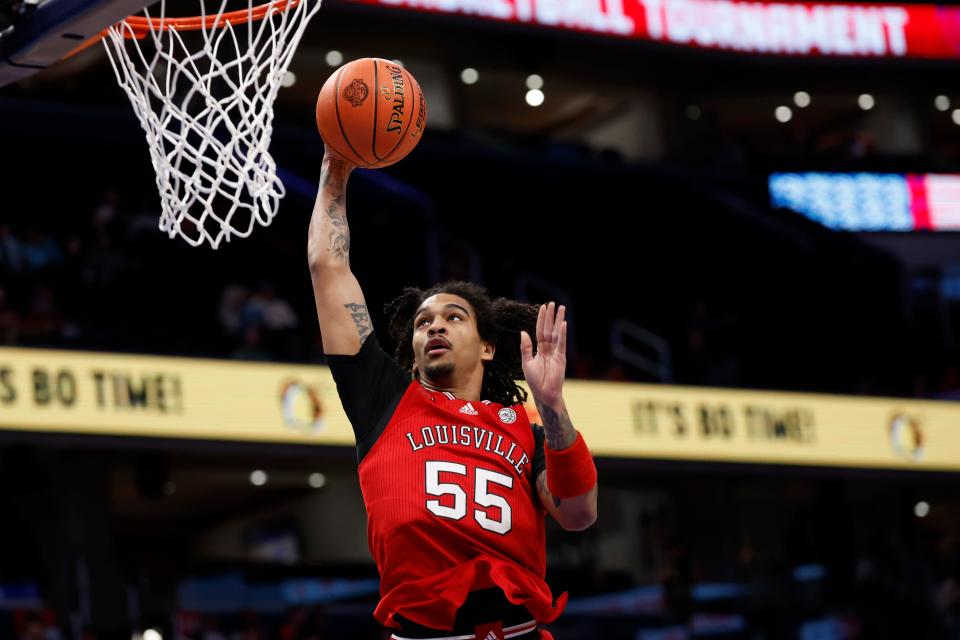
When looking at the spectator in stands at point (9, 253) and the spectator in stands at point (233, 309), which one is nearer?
the spectator in stands at point (9, 253)

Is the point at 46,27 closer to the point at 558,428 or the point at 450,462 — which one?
the point at 450,462

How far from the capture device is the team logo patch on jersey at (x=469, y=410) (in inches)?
151

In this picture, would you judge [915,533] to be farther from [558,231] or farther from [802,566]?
[558,231]

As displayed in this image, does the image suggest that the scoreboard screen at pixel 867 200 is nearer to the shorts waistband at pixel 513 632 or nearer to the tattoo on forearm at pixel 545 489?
the tattoo on forearm at pixel 545 489

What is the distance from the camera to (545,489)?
3.78 metres

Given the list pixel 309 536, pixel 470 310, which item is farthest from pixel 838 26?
pixel 470 310

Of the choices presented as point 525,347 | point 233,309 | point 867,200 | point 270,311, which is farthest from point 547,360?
point 867,200

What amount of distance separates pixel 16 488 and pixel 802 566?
8053 mm

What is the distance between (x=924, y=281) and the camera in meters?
19.5

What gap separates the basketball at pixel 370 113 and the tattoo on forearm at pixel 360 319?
48 centimetres

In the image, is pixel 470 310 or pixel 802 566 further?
pixel 802 566

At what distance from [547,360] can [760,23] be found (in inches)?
606

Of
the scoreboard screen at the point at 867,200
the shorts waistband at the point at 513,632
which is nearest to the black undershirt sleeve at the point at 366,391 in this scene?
the shorts waistband at the point at 513,632

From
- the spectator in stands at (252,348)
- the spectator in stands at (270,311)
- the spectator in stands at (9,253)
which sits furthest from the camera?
the spectator in stands at (270,311)
